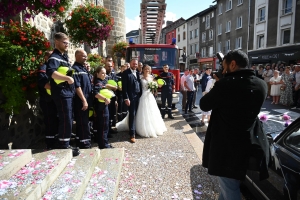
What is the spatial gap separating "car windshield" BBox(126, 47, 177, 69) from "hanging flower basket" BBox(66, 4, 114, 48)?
1735 millimetres

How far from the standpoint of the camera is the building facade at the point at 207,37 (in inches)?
1352

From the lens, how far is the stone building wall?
1579 cm

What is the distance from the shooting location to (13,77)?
11.8ft

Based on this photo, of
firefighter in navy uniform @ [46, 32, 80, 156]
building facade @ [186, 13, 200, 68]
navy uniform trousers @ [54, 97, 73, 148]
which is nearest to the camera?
firefighter in navy uniform @ [46, 32, 80, 156]

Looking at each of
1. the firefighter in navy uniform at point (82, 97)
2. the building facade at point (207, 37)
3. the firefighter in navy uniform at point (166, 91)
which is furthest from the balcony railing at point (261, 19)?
the firefighter in navy uniform at point (82, 97)

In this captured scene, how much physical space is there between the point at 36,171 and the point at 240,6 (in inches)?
1197

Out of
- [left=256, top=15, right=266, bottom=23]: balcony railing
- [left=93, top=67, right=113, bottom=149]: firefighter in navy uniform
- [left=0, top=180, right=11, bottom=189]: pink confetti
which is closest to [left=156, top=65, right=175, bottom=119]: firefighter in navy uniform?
[left=93, top=67, right=113, bottom=149]: firefighter in navy uniform

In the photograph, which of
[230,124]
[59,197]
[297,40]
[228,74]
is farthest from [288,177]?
[297,40]

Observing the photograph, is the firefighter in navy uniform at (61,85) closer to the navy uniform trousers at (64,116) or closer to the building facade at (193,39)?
the navy uniform trousers at (64,116)

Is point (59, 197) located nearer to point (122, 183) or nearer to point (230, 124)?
point (122, 183)

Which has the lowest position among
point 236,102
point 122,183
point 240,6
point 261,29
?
point 122,183

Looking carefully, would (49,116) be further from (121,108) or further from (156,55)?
(156,55)

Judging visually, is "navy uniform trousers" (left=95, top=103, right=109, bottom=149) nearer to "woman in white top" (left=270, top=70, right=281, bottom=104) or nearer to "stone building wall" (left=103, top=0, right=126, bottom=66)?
"woman in white top" (left=270, top=70, right=281, bottom=104)

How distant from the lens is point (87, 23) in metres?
7.09
